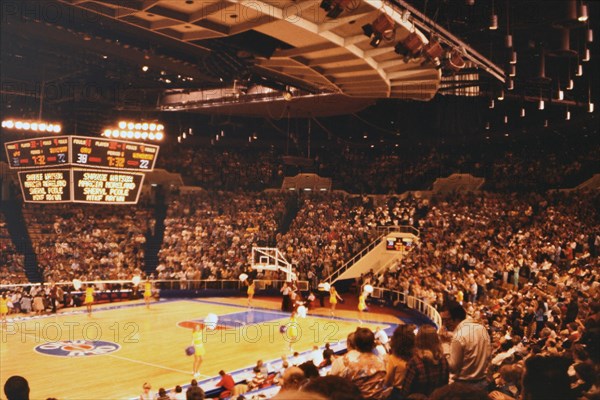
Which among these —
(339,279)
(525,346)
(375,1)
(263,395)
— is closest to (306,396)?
(375,1)

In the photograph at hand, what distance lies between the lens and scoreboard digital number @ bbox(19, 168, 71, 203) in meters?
20.3

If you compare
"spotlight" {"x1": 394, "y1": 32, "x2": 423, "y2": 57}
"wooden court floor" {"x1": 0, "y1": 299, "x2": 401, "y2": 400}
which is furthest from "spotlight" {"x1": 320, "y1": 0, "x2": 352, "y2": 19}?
"wooden court floor" {"x1": 0, "y1": 299, "x2": 401, "y2": 400}

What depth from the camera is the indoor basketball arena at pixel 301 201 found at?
9.39 metres

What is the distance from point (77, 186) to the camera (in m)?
20.3

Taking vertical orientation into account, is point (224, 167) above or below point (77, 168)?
above

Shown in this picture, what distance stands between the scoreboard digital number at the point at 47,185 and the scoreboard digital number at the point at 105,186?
0.34 m

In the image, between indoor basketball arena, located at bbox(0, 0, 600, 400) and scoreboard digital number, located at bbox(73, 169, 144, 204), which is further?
scoreboard digital number, located at bbox(73, 169, 144, 204)

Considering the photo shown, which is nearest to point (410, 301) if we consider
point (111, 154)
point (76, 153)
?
point (111, 154)

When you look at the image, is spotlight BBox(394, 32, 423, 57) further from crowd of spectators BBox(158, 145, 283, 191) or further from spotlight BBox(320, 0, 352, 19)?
crowd of spectators BBox(158, 145, 283, 191)

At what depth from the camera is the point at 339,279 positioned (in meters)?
31.0

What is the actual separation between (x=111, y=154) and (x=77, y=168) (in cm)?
126

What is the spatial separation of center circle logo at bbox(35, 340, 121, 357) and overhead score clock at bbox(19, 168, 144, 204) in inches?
180

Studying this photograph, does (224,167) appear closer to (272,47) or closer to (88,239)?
(88,239)

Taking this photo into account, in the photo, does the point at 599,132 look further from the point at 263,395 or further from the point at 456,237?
the point at 263,395
